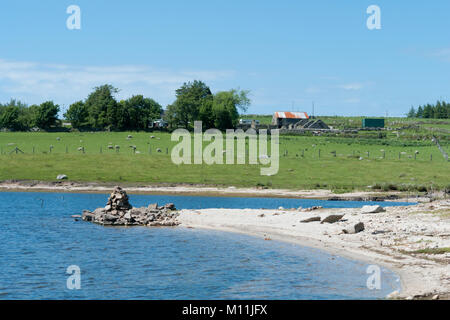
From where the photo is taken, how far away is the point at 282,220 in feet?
125

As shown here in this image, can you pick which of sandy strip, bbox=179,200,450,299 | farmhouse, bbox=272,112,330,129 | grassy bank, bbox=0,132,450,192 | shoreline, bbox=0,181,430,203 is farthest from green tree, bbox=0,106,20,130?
sandy strip, bbox=179,200,450,299

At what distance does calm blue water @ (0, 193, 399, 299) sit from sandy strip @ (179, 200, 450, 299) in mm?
1174

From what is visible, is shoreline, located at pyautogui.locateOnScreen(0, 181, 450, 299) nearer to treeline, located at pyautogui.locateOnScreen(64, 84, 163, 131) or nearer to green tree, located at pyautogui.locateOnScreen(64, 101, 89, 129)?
treeline, located at pyautogui.locateOnScreen(64, 84, 163, 131)

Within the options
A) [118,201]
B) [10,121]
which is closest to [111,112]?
[10,121]

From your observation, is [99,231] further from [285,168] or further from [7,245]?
[285,168]

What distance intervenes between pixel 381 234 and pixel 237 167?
48.5 metres

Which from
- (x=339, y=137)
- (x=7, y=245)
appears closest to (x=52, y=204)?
(x=7, y=245)

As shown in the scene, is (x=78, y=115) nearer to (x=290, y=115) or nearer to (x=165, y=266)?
(x=290, y=115)

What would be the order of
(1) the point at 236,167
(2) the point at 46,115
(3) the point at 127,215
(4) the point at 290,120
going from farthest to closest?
(4) the point at 290,120 < (2) the point at 46,115 < (1) the point at 236,167 < (3) the point at 127,215

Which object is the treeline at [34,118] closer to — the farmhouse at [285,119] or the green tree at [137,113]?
the green tree at [137,113]

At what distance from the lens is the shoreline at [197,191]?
6050 centimetres

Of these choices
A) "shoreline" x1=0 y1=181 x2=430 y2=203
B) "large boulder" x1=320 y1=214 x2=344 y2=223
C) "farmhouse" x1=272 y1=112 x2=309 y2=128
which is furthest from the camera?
"farmhouse" x1=272 y1=112 x2=309 y2=128

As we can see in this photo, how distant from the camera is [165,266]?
84.8 feet

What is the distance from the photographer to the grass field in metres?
70.2
